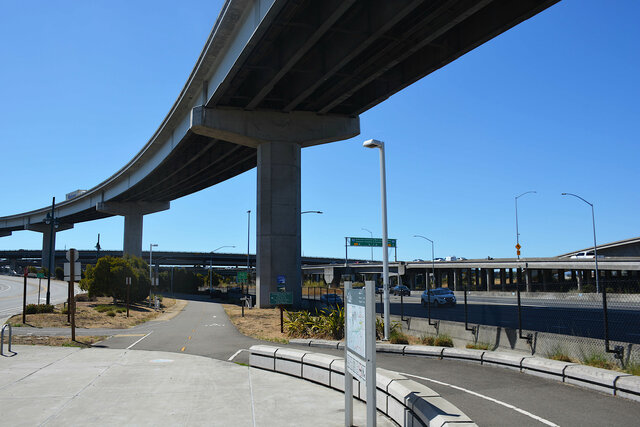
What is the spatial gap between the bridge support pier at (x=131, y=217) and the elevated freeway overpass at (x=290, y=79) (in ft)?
81.7

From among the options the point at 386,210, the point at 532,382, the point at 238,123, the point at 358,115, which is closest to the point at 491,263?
the point at 358,115

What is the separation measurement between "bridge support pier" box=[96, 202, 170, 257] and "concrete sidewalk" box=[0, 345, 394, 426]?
234ft

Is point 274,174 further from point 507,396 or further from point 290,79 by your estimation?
point 507,396

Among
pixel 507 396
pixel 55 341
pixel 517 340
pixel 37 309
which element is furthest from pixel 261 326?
pixel 507 396

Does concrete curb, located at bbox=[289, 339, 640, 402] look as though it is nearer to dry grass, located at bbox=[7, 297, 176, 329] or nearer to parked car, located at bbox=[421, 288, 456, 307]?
dry grass, located at bbox=[7, 297, 176, 329]

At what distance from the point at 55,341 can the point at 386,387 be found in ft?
52.7

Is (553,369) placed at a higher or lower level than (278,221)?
lower

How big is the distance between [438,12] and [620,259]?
48641mm

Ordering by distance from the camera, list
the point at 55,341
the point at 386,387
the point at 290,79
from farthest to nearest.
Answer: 1. the point at 290,79
2. the point at 55,341
3. the point at 386,387

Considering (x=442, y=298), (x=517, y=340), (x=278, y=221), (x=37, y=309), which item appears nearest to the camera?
(x=517, y=340)

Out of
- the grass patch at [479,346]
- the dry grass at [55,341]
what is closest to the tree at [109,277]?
the dry grass at [55,341]

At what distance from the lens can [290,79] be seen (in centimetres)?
3525

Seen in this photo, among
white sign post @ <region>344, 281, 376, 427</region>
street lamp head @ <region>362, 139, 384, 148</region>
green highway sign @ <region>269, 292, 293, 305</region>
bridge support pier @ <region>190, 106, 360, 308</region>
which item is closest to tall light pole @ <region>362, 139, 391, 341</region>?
street lamp head @ <region>362, 139, 384, 148</region>

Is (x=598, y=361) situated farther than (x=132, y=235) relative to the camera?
No
